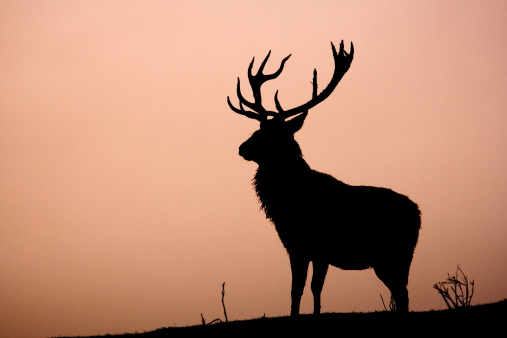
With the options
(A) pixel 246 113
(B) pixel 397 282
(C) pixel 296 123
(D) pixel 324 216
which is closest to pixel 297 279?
(D) pixel 324 216

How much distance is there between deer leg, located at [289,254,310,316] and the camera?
31.1 feet

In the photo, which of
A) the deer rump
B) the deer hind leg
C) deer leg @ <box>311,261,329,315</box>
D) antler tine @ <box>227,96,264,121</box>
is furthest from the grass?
antler tine @ <box>227,96,264,121</box>

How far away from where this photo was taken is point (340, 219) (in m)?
10.2

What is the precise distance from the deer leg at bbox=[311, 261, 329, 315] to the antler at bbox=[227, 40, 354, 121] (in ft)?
8.58

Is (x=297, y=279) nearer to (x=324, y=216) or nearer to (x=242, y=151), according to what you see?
(x=324, y=216)

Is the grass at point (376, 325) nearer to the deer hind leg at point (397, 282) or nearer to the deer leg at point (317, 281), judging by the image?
the deer leg at point (317, 281)

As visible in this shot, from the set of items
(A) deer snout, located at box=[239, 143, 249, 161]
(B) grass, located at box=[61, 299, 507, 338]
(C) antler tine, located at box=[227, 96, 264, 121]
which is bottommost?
(B) grass, located at box=[61, 299, 507, 338]

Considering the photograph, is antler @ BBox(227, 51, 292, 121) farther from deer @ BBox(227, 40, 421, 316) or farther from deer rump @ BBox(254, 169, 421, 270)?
deer rump @ BBox(254, 169, 421, 270)

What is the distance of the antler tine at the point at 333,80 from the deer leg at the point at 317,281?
263cm

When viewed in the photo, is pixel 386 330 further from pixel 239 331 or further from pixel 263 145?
pixel 263 145

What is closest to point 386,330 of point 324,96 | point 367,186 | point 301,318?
point 301,318

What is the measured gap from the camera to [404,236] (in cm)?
1048

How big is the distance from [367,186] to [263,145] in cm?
180

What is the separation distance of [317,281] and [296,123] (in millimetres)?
2593
